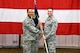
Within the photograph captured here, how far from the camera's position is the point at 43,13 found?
20.2 feet

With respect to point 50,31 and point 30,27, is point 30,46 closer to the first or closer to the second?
point 30,27

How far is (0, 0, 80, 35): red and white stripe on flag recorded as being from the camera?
19.9 feet

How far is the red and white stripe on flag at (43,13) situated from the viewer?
239 inches

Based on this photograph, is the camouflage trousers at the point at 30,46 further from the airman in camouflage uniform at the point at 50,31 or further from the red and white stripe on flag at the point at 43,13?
the red and white stripe on flag at the point at 43,13

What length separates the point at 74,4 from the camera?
20.1 feet

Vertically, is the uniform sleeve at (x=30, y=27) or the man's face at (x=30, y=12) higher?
the man's face at (x=30, y=12)

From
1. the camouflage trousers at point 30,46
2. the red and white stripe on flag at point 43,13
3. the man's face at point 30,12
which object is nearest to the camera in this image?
Result: the man's face at point 30,12

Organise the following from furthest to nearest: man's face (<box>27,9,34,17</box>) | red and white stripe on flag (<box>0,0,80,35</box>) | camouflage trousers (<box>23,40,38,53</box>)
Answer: red and white stripe on flag (<box>0,0,80,35</box>) < camouflage trousers (<box>23,40,38,53</box>) < man's face (<box>27,9,34,17</box>)

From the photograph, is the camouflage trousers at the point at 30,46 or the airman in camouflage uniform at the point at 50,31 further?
Result: the camouflage trousers at the point at 30,46

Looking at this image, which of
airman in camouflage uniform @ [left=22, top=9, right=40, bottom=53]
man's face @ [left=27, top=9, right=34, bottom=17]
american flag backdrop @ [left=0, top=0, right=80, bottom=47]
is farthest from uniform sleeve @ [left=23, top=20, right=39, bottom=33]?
american flag backdrop @ [left=0, top=0, right=80, bottom=47]

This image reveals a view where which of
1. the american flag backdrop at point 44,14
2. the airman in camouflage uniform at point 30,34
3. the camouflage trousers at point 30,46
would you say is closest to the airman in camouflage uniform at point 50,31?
the airman in camouflage uniform at point 30,34

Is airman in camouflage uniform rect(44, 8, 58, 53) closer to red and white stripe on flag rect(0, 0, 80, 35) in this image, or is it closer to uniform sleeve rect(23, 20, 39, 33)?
uniform sleeve rect(23, 20, 39, 33)

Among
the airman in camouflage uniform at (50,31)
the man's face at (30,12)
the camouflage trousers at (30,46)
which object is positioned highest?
the man's face at (30,12)

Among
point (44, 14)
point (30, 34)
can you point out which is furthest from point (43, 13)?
point (30, 34)
